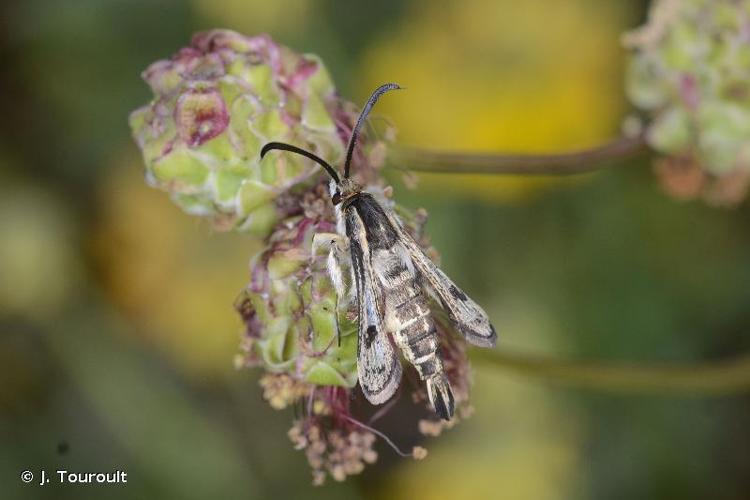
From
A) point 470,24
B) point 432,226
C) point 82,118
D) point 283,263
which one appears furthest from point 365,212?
point 82,118

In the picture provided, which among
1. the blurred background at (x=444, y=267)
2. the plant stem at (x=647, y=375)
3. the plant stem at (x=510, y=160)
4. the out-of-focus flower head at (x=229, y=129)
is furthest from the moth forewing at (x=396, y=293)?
the blurred background at (x=444, y=267)

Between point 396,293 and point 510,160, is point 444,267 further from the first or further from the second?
point 396,293

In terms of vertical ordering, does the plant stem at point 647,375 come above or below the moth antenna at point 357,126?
below

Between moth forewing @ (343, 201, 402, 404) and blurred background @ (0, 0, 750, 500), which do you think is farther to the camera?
blurred background @ (0, 0, 750, 500)

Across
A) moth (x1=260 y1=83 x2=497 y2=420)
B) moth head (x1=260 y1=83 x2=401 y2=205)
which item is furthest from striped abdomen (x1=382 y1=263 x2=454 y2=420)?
moth head (x1=260 y1=83 x2=401 y2=205)

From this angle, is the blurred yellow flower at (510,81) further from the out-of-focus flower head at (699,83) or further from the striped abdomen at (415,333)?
the striped abdomen at (415,333)

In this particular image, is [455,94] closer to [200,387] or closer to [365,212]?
[200,387]

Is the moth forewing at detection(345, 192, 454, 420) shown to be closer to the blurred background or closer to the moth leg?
the moth leg
